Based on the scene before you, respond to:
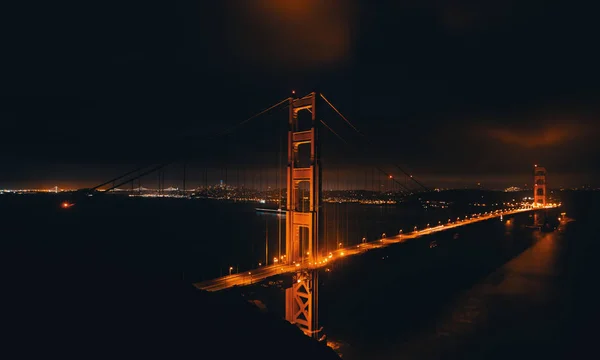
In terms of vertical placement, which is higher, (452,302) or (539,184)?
(539,184)

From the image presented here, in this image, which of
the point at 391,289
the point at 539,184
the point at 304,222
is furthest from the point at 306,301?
the point at 539,184

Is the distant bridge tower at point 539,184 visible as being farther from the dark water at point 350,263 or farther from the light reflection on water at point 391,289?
the light reflection on water at point 391,289

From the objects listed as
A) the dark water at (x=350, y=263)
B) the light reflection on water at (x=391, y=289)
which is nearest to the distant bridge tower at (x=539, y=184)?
the dark water at (x=350, y=263)

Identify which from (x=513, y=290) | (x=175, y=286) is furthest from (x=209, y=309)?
(x=513, y=290)

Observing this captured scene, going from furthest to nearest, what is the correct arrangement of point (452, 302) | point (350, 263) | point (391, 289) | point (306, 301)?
1. point (391, 289)
2. point (452, 302)
3. point (350, 263)
4. point (306, 301)

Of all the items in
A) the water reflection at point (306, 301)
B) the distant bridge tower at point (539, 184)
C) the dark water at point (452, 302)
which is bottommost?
the dark water at point (452, 302)

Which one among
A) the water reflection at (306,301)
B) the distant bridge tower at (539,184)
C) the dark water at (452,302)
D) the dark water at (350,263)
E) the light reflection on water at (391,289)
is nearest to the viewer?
the dark water at (350,263)

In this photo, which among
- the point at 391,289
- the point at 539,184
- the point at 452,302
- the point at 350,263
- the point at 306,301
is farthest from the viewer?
the point at 539,184

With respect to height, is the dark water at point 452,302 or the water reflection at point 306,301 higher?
the water reflection at point 306,301

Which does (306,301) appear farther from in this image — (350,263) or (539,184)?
(539,184)

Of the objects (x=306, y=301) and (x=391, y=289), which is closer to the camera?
(x=306, y=301)

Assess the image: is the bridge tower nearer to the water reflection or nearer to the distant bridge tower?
the water reflection
